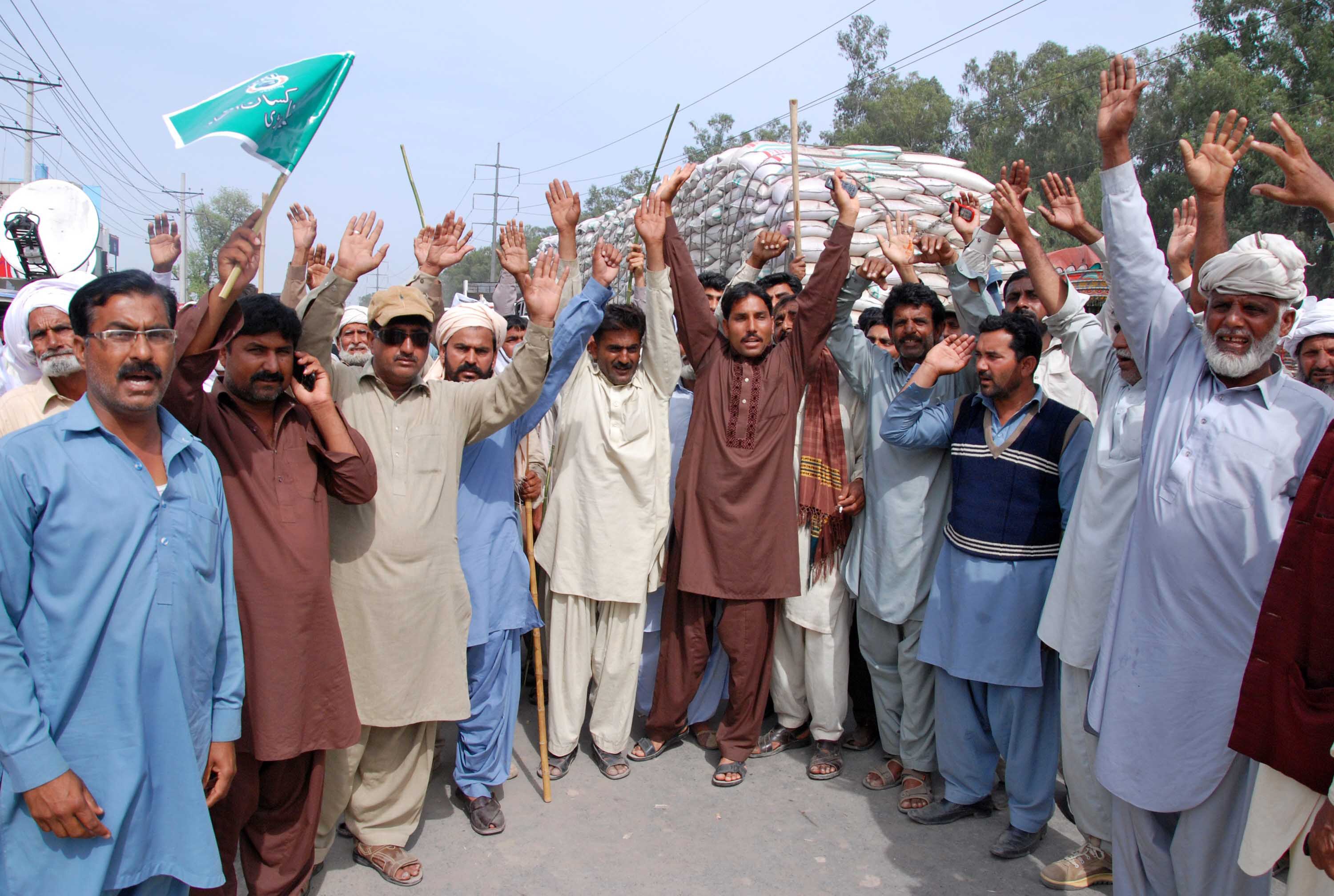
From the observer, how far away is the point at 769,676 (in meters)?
4.21

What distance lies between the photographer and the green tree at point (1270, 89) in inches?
754

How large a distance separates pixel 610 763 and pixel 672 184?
2531mm

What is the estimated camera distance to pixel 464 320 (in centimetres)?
391

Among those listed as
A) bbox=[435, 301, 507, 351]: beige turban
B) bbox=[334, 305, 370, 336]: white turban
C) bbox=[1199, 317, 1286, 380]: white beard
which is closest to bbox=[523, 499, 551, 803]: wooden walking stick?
bbox=[435, 301, 507, 351]: beige turban

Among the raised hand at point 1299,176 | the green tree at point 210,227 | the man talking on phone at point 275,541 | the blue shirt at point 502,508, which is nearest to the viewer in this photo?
the raised hand at point 1299,176

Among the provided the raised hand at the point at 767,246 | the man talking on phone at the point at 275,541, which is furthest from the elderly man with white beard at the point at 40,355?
the raised hand at the point at 767,246

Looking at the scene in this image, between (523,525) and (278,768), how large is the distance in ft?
5.64

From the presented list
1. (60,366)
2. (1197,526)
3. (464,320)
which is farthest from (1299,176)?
(60,366)

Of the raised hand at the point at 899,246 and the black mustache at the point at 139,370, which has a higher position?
the raised hand at the point at 899,246

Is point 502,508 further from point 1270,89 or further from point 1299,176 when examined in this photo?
point 1270,89

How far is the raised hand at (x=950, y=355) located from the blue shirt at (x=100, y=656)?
2.69m

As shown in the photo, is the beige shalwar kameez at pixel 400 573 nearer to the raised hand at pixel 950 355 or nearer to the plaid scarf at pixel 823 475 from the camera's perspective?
the plaid scarf at pixel 823 475

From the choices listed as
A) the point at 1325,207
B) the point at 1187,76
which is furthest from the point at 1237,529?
the point at 1187,76

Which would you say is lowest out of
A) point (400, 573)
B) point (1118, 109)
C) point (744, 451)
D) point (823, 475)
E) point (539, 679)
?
point (539, 679)
